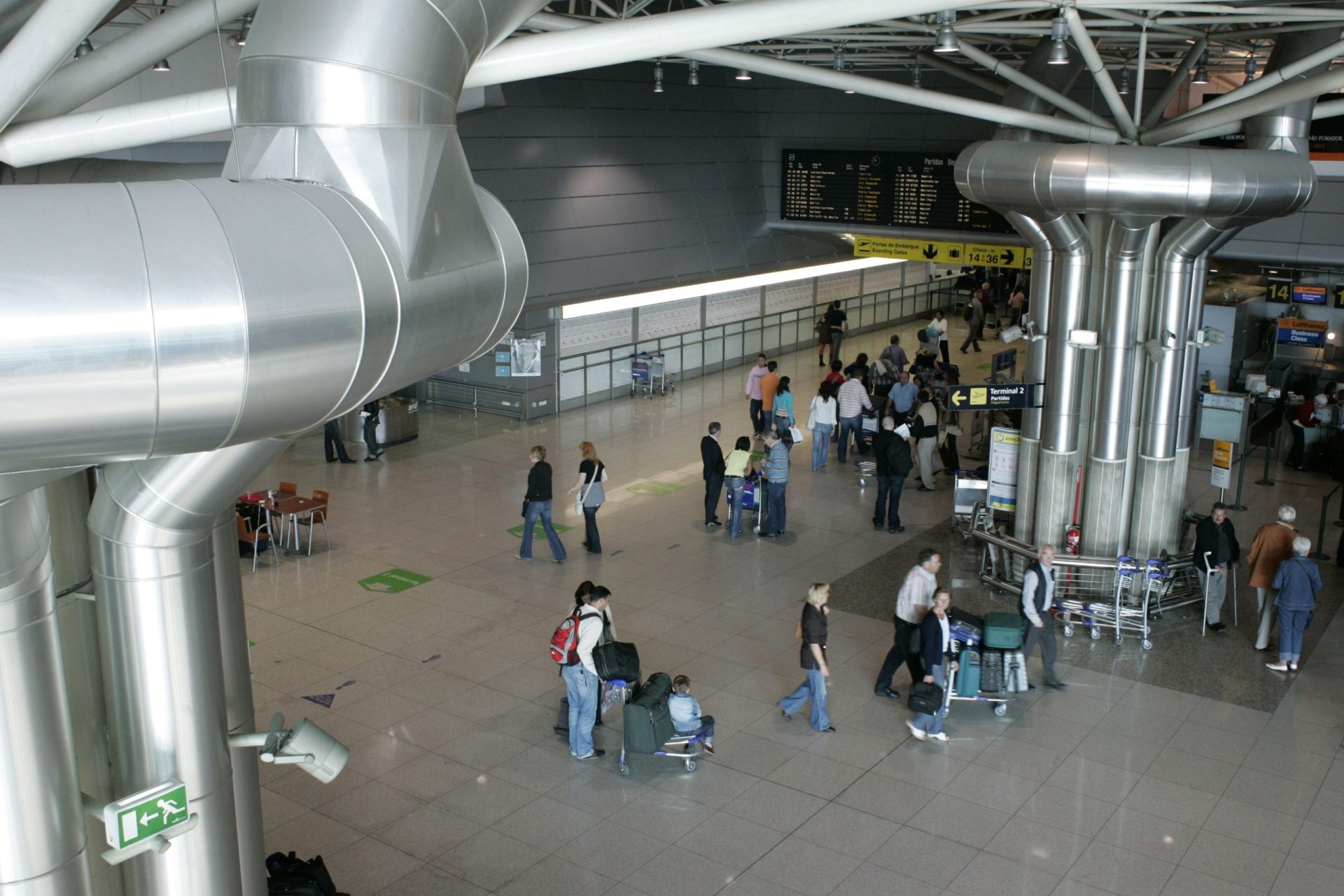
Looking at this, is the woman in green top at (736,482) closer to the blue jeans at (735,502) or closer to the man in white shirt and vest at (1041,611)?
the blue jeans at (735,502)

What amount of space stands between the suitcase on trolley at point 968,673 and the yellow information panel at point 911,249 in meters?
12.8

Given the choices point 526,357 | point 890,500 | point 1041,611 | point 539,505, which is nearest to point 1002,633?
point 1041,611

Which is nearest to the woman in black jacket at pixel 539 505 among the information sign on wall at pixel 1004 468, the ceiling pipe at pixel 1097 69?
the information sign on wall at pixel 1004 468

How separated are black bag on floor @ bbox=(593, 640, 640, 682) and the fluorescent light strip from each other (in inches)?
486

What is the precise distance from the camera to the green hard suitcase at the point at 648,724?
982 centimetres

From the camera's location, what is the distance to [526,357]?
→ 2200cm

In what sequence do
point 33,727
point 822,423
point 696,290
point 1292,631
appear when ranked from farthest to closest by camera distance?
point 696,290
point 822,423
point 1292,631
point 33,727

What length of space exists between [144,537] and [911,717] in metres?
7.39

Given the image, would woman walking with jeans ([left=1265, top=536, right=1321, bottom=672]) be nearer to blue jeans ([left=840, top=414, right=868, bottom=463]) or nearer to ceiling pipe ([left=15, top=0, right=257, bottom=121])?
blue jeans ([left=840, top=414, right=868, bottom=463])

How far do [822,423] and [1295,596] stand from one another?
8.42 meters

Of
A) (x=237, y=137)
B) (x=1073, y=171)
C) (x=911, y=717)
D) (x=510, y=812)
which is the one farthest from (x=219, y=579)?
(x=1073, y=171)

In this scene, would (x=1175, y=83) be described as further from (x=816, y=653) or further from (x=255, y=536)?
(x=255, y=536)

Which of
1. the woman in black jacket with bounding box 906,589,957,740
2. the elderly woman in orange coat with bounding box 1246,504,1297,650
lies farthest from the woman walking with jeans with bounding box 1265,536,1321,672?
the woman in black jacket with bounding box 906,589,957,740

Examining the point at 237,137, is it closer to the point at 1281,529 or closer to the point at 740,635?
the point at 740,635
